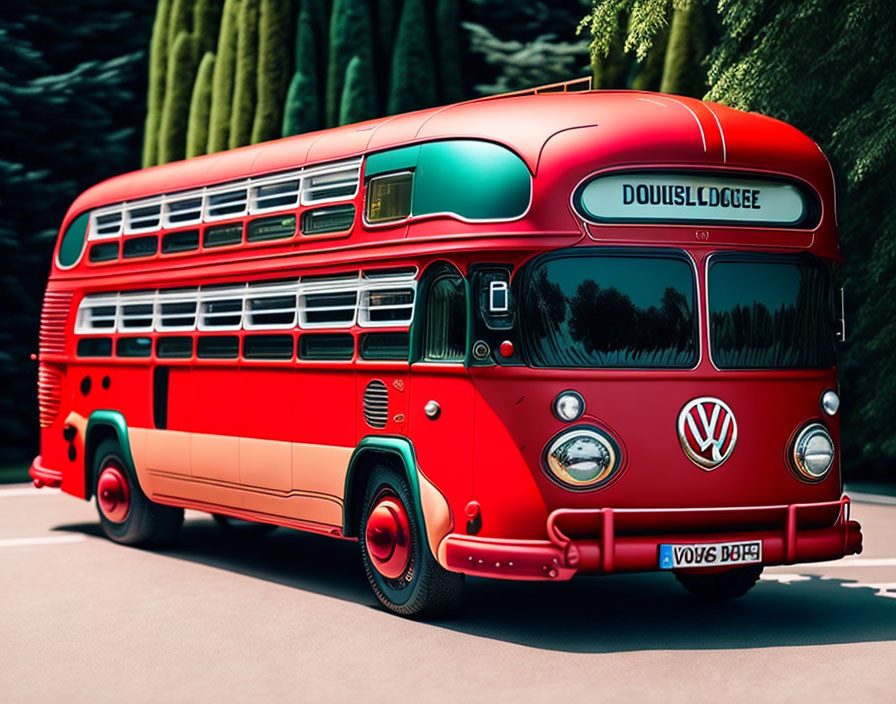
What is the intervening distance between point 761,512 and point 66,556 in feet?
20.6

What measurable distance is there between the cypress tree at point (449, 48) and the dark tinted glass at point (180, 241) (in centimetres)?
1427

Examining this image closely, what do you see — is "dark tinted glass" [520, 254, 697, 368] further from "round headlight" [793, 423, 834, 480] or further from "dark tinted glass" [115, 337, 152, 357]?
"dark tinted glass" [115, 337, 152, 357]

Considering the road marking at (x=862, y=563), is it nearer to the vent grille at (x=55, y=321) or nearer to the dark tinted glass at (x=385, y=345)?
the dark tinted glass at (x=385, y=345)

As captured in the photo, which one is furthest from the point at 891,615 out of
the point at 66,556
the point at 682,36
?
the point at 682,36

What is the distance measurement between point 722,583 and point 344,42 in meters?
17.5

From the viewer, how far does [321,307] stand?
1077 centimetres

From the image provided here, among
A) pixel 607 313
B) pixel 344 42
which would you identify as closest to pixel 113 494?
pixel 607 313

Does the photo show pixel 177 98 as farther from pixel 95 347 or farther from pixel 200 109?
pixel 95 347

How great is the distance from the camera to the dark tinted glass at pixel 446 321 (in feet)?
30.5

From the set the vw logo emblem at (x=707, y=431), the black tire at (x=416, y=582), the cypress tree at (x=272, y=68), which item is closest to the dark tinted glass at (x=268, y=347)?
the black tire at (x=416, y=582)

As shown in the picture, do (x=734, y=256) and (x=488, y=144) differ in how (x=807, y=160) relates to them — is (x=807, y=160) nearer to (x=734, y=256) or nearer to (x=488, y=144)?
(x=734, y=256)

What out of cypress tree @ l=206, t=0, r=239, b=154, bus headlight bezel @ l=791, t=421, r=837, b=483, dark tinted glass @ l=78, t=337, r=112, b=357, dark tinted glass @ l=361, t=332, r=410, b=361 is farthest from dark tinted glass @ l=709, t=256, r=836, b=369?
cypress tree @ l=206, t=0, r=239, b=154

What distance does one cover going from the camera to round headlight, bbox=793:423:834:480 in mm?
9305

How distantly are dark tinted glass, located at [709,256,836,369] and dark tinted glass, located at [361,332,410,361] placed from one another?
1896 mm
